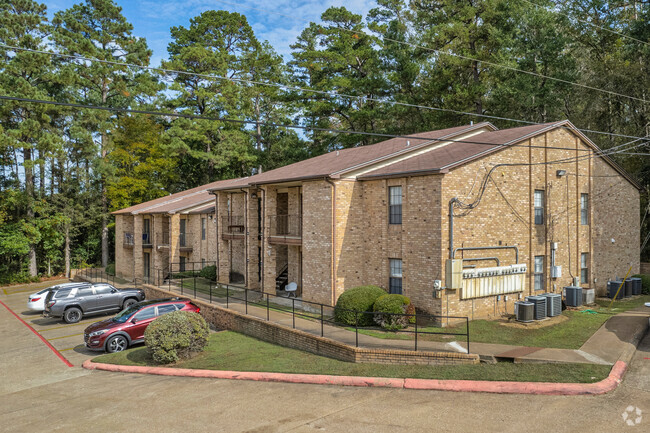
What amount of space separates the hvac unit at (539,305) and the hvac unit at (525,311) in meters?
0.21

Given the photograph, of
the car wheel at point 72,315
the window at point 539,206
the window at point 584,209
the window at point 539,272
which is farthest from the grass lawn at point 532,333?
the car wheel at point 72,315

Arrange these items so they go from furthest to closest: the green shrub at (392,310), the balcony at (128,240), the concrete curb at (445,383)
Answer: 1. the balcony at (128,240)
2. the green shrub at (392,310)
3. the concrete curb at (445,383)

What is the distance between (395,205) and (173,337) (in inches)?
368

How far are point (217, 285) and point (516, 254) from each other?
1645 cm

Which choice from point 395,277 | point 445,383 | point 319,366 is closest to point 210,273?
point 395,277

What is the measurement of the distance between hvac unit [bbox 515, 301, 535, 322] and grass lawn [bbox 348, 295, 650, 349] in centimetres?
74

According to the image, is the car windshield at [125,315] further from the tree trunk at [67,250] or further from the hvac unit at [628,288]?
the tree trunk at [67,250]

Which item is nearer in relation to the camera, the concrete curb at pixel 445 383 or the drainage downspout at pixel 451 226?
the concrete curb at pixel 445 383

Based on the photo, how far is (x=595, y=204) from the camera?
21516 mm

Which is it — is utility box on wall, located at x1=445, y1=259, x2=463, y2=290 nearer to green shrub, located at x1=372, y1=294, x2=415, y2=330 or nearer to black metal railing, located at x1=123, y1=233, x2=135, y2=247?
green shrub, located at x1=372, y1=294, x2=415, y2=330

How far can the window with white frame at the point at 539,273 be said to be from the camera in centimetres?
1884

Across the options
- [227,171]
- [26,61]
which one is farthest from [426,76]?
[26,61]

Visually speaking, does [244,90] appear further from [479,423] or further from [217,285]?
[479,423]

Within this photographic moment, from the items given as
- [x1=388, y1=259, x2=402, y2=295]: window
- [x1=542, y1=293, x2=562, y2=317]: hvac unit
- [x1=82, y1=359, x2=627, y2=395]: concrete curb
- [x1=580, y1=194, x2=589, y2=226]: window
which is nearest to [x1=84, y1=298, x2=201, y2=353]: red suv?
[x1=82, y1=359, x2=627, y2=395]: concrete curb
